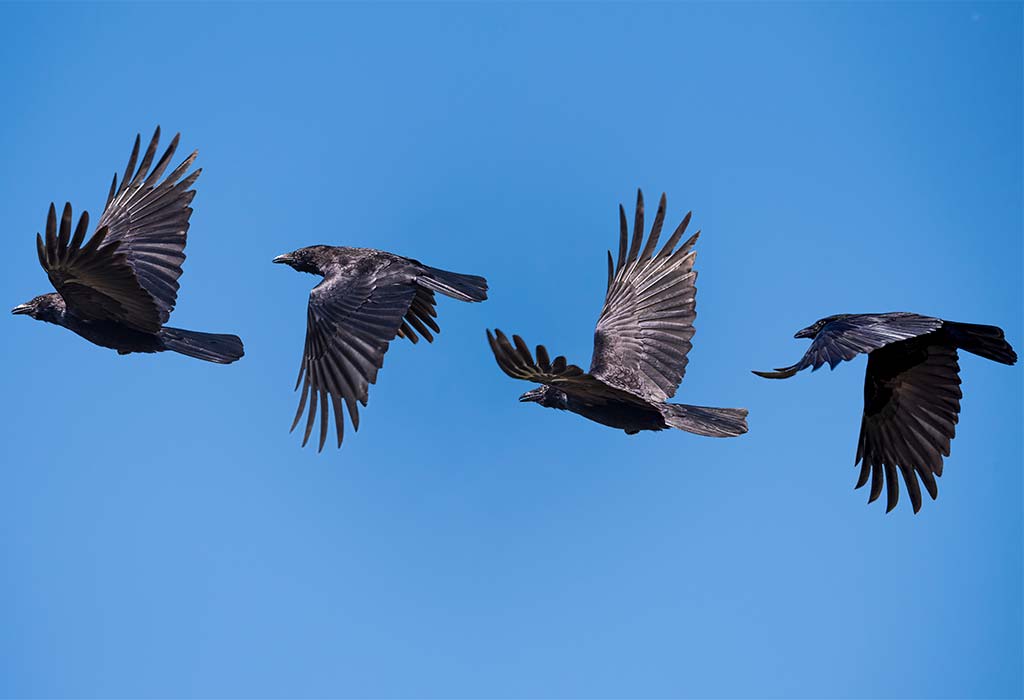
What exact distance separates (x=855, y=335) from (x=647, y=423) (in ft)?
6.17

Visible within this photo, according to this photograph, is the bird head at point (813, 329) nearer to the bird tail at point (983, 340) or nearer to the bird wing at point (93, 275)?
the bird tail at point (983, 340)

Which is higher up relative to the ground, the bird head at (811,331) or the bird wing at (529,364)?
the bird head at (811,331)

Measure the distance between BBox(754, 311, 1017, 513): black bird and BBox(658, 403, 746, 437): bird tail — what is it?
103cm

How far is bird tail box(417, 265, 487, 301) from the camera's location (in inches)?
482

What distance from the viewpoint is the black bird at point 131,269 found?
39.1 feet

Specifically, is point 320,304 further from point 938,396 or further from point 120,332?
point 938,396

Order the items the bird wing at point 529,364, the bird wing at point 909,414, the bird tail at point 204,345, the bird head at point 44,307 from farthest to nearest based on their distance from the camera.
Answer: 1. the bird head at point 44,307
2. the bird tail at point 204,345
3. the bird wing at point 909,414
4. the bird wing at point 529,364

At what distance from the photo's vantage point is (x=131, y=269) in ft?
38.8

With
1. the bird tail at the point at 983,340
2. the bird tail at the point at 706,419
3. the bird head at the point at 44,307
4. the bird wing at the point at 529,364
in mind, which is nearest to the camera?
the bird wing at the point at 529,364

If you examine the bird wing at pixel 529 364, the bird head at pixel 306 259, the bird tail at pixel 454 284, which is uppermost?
the bird head at pixel 306 259

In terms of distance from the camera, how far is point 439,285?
1236cm

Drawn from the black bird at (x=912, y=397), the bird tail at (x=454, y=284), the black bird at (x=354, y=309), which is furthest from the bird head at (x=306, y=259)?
the black bird at (x=912, y=397)

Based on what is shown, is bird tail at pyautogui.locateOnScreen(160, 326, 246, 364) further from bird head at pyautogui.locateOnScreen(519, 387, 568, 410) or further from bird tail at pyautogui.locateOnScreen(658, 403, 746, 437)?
bird tail at pyautogui.locateOnScreen(658, 403, 746, 437)

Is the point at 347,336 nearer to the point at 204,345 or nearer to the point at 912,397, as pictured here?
the point at 204,345
